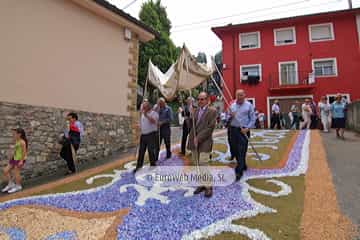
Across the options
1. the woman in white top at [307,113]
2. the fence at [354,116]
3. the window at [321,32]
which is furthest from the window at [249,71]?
the fence at [354,116]

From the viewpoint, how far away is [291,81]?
58.1ft

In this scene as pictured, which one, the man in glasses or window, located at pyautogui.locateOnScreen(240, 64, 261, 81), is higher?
window, located at pyautogui.locateOnScreen(240, 64, 261, 81)

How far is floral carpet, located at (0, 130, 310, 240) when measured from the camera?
9.42 feet

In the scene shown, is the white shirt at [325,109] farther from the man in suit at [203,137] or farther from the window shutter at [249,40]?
the window shutter at [249,40]

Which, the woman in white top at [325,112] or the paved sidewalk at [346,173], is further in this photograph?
the woman in white top at [325,112]

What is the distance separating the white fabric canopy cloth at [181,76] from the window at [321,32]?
52.6 ft

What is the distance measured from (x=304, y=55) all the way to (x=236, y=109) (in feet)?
54.8

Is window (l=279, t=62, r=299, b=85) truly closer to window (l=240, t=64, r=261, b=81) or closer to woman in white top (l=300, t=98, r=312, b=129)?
window (l=240, t=64, r=261, b=81)

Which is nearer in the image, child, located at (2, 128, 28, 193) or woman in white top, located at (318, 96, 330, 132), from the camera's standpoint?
child, located at (2, 128, 28, 193)

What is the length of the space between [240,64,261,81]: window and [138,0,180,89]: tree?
6.75 meters

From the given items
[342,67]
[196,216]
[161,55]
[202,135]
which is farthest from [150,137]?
[342,67]

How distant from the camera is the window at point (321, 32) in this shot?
57.1 feet

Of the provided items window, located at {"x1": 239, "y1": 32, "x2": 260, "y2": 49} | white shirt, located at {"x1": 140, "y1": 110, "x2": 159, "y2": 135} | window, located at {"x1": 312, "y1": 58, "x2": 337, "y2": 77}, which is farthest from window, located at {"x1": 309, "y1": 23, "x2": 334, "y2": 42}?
white shirt, located at {"x1": 140, "y1": 110, "x2": 159, "y2": 135}

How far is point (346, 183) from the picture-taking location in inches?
160
